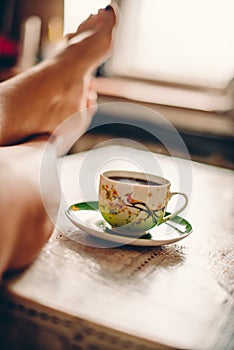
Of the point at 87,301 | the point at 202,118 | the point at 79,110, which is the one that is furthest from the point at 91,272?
the point at 202,118

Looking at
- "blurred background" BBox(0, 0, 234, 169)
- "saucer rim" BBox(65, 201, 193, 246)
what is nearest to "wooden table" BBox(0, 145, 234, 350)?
"saucer rim" BBox(65, 201, 193, 246)

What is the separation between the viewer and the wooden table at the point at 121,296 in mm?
448

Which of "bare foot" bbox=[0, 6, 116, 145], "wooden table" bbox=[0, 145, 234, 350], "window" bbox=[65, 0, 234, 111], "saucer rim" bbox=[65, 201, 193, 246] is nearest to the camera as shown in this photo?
"wooden table" bbox=[0, 145, 234, 350]

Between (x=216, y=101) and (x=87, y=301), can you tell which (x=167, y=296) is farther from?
(x=216, y=101)

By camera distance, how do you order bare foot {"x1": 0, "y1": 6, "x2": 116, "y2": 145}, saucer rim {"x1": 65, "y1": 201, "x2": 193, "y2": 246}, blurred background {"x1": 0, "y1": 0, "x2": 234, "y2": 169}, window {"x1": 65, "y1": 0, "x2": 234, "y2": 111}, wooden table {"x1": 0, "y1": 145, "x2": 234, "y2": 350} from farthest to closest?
1. window {"x1": 65, "y1": 0, "x2": 234, "y2": 111}
2. blurred background {"x1": 0, "y1": 0, "x2": 234, "y2": 169}
3. bare foot {"x1": 0, "y1": 6, "x2": 116, "y2": 145}
4. saucer rim {"x1": 65, "y1": 201, "x2": 193, "y2": 246}
5. wooden table {"x1": 0, "y1": 145, "x2": 234, "y2": 350}

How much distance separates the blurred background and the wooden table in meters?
1.58

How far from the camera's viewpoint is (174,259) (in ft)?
1.98

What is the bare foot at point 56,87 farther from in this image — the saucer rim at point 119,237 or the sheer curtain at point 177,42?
the sheer curtain at point 177,42

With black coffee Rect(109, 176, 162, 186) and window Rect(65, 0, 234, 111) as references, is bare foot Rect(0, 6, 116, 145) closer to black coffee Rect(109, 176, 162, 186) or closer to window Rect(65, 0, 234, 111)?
black coffee Rect(109, 176, 162, 186)

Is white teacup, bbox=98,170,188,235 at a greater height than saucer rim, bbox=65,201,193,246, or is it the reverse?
white teacup, bbox=98,170,188,235

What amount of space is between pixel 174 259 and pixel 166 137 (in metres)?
1.75

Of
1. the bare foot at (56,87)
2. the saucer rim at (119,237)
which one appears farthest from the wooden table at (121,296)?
the bare foot at (56,87)

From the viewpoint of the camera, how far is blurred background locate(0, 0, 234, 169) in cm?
224

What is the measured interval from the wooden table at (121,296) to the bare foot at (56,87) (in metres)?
0.30
